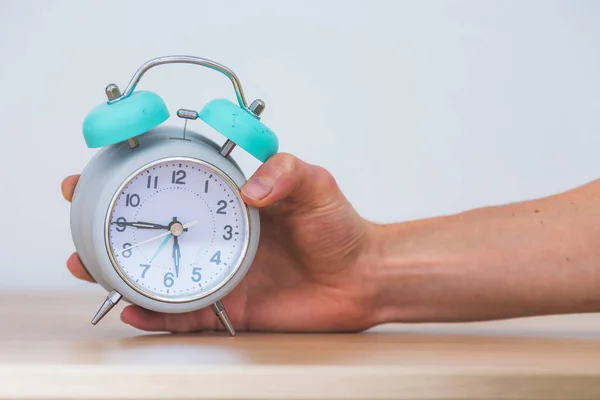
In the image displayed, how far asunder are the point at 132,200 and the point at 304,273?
0.29 meters

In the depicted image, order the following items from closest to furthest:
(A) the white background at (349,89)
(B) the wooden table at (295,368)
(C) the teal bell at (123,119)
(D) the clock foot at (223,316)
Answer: (B) the wooden table at (295,368) → (C) the teal bell at (123,119) → (D) the clock foot at (223,316) → (A) the white background at (349,89)

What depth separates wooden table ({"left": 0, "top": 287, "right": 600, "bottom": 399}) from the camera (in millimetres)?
848

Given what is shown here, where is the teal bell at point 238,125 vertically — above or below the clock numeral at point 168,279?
above

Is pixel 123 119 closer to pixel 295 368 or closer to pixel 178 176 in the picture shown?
pixel 178 176

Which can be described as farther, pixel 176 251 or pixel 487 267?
pixel 487 267

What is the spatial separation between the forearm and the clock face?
9.2 inches

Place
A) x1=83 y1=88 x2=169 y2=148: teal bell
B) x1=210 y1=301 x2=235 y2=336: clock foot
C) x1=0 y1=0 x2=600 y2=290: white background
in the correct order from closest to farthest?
x1=83 y1=88 x2=169 y2=148: teal bell
x1=210 y1=301 x2=235 y2=336: clock foot
x1=0 y1=0 x2=600 y2=290: white background

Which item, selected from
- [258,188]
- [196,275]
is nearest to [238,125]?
[258,188]

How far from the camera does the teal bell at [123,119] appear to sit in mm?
1135

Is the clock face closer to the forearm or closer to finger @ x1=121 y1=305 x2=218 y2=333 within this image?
finger @ x1=121 y1=305 x2=218 y2=333

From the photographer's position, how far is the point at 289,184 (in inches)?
47.3

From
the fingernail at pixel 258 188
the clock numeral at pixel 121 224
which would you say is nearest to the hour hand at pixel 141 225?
the clock numeral at pixel 121 224

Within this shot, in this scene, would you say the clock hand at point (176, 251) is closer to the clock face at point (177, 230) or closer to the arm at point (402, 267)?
the clock face at point (177, 230)

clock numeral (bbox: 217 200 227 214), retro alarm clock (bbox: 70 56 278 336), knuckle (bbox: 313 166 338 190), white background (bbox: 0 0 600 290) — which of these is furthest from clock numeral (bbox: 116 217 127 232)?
white background (bbox: 0 0 600 290)
